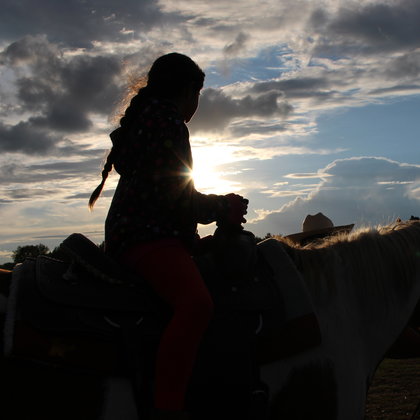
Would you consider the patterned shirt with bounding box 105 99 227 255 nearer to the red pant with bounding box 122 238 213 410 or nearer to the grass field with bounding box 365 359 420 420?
the red pant with bounding box 122 238 213 410

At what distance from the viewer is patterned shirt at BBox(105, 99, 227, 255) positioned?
234 cm

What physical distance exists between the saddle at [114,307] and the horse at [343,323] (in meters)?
0.14

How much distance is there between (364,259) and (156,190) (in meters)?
1.41

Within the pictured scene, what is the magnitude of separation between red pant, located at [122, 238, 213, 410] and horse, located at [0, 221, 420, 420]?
8.5 inches

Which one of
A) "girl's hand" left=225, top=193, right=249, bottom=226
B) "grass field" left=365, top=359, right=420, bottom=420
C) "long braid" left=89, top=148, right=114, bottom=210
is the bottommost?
"grass field" left=365, top=359, right=420, bottom=420

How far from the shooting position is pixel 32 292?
7.37 feet

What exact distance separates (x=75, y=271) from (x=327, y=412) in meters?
1.55

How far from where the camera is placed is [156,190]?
7.73 feet

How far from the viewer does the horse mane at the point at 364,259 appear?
8.95 feet

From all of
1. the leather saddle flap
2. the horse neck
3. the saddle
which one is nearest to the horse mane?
the horse neck

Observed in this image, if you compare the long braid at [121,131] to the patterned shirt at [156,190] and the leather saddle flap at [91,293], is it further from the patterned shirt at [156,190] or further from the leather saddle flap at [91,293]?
the leather saddle flap at [91,293]

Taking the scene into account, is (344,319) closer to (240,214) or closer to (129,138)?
(240,214)

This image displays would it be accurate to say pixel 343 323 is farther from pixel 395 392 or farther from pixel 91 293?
pixel 395 392

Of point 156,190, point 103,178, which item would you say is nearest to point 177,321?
point 156,190
